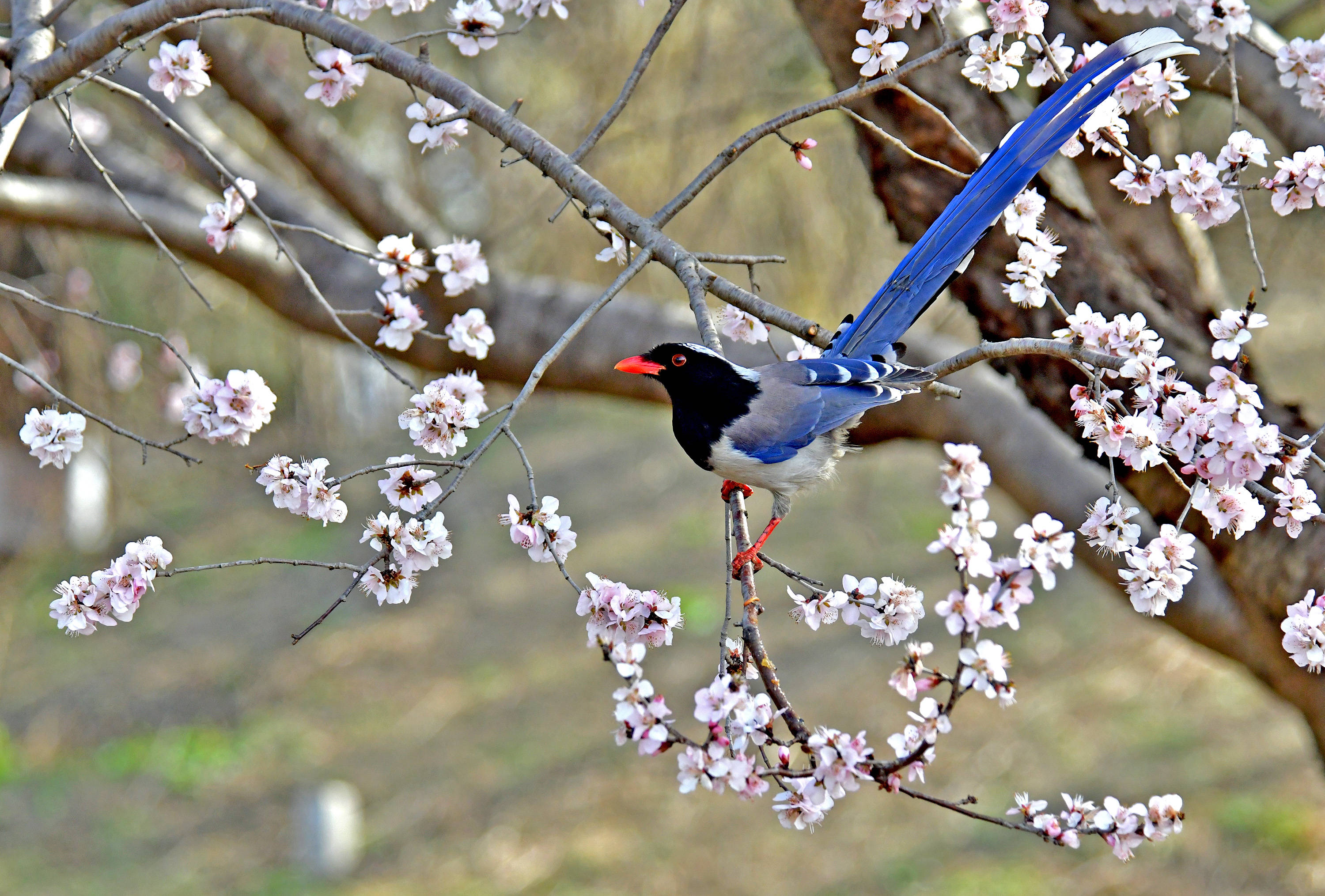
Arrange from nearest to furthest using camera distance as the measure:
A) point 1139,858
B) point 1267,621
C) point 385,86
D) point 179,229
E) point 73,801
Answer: point 1267,621 < point 179,229 < point 1139,858 < point 73,801 < point 385,86

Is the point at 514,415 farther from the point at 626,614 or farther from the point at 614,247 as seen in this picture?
the point at 614,247

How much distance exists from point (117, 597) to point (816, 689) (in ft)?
15.7

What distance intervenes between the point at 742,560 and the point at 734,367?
0.40m

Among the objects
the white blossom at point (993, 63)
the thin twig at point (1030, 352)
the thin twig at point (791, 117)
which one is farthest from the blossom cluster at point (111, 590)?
the white blossom at point (993, 63)

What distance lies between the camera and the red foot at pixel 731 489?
2174mm

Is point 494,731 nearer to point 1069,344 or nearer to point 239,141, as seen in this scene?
point 239,141

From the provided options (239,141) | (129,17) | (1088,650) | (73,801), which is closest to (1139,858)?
(1088,650)

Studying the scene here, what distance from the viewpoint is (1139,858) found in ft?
15.1

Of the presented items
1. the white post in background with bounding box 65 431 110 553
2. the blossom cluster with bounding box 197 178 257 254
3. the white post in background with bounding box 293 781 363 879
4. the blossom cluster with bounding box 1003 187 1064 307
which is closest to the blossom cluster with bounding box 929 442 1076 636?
the blossom cluster with bounding box 1003 187 1064 307

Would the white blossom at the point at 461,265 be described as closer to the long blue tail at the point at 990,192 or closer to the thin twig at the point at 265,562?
the long blue tail at the point at 990,192

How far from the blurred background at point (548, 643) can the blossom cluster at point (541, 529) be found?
1713mm

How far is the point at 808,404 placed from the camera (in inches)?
86.2

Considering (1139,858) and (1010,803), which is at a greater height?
(1010,803)

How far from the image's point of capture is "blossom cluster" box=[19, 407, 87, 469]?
1.89m
